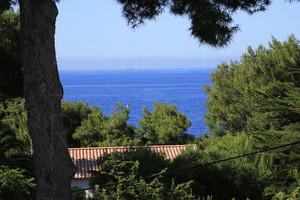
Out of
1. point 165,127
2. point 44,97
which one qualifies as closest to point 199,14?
point 44,97

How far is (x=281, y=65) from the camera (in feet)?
87.8

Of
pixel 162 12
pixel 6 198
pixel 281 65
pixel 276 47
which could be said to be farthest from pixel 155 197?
pixel 276 47

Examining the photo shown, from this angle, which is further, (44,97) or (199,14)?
(199,14)

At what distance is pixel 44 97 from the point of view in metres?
5.31

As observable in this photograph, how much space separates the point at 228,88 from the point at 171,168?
20253mm

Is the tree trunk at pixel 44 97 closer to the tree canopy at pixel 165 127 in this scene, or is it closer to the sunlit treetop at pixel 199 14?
the sunlit treetop at pixel 199 14

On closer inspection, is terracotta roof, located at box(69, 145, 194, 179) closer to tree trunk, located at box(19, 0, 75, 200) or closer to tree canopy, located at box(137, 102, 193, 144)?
tree canopy, located at box(137, 102, 193, 144)

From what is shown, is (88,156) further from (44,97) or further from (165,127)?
(44,97)

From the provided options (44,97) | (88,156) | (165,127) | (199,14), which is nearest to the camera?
(44,97)

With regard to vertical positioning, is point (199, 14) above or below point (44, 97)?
above

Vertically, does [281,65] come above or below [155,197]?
above

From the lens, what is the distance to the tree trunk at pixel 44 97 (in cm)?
533

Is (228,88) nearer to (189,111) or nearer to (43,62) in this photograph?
(43,62)

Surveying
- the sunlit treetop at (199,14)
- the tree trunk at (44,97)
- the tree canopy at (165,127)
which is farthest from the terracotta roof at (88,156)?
the tree trunk at (44,97)
